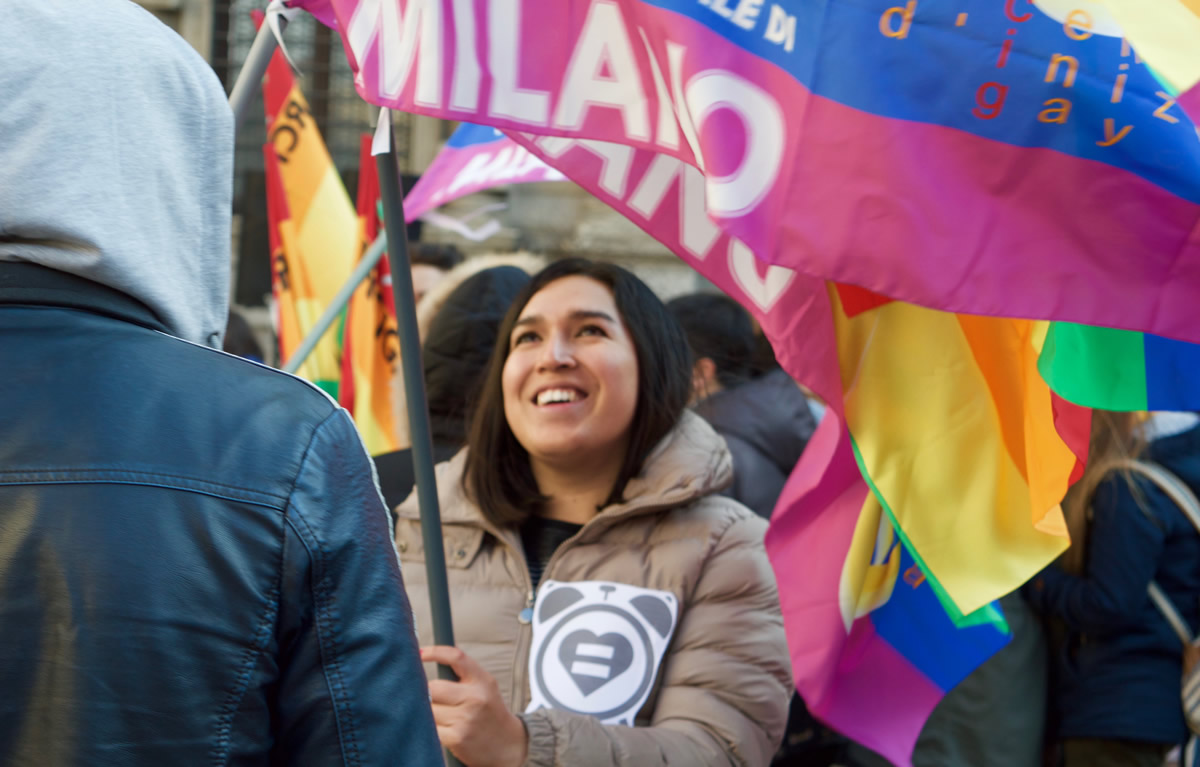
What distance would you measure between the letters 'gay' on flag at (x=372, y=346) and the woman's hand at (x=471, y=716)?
192 cm

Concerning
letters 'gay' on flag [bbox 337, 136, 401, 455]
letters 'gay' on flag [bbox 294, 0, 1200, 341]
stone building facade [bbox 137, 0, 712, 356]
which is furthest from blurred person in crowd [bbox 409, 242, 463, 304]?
stone building facade [bbox 137, 0, 712, 356]

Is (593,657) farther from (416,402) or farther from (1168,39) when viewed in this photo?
(1168,39)

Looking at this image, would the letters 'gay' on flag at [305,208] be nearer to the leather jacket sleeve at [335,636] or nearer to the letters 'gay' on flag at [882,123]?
the letters 'gay' on flag at [882,123]

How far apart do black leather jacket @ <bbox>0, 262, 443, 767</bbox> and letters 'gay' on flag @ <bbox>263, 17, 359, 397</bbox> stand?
2.94 metres

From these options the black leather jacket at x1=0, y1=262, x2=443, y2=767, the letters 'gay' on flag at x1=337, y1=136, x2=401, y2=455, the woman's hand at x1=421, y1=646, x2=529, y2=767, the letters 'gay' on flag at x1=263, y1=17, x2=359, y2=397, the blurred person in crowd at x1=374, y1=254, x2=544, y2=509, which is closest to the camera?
the black leather jacket at x1=0, y1=262, x2=443, y2=767

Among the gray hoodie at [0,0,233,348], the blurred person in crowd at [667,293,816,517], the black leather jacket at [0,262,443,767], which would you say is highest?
the gray hoodie at [0,0,233,348]

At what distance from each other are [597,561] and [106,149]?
1347 mm

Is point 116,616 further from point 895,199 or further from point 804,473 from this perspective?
point 804,473

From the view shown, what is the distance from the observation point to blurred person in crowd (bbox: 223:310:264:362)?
3604 mm

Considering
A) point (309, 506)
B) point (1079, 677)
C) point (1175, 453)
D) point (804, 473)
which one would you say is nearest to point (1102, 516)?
point (1175, 453)

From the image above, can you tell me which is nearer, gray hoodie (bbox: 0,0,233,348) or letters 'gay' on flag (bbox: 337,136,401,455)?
gray hoodie (bbox: 0,0,233,348)

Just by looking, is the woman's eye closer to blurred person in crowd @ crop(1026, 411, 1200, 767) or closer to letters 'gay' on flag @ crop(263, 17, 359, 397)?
blurred person in crowd @ crop(1026, 411, 1200, 767)

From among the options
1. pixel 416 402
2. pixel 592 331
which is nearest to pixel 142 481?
pixel 416 402

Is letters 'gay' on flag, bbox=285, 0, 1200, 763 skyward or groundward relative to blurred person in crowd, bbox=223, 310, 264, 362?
skyward
